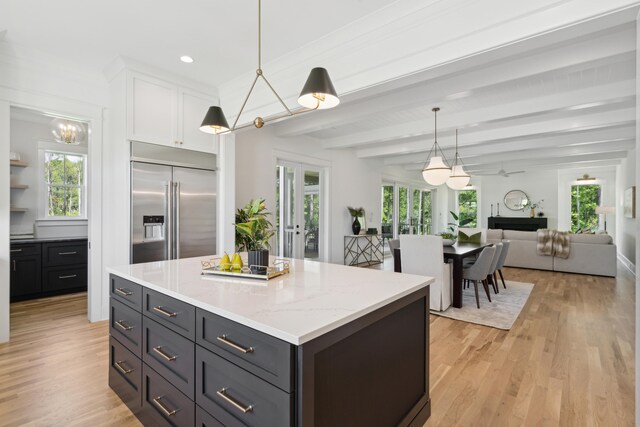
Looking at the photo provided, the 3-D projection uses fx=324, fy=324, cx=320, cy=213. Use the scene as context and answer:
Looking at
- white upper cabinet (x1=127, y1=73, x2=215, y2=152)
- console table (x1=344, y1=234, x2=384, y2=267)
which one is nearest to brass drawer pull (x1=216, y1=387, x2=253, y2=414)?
white upper cabinet (x1=127, y1=73, x2=215, y2=152)

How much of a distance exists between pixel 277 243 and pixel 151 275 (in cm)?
380

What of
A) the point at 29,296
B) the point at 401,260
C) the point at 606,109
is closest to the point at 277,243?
the point at 401,260

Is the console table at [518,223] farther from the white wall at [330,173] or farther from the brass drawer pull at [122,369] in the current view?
the brass drawer pull at [122,369]

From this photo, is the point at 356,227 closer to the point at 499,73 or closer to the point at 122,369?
the point at 499,73

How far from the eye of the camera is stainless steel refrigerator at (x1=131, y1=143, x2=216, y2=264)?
11.5ft

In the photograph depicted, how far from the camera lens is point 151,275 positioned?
76.7 inches

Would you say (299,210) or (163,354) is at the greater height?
(299,210)

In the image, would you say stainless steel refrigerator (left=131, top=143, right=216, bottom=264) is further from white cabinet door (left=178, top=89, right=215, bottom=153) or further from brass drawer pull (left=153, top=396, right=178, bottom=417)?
brass drawer pull (left=153, top=396, right=178, bottom=417)

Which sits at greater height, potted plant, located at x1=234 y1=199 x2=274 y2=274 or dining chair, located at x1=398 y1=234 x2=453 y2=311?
potted plant, located at x1=234 y1=199 x2=274 y2=274

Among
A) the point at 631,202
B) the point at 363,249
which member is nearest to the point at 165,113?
the point at 363,249

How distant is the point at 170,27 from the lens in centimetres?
278

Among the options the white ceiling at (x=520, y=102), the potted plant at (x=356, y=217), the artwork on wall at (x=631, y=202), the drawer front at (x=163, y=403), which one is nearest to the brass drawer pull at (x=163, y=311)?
the drawer front at (x=163, y=403)

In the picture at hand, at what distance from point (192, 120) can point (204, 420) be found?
11.1ft

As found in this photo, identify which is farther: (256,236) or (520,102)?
(520,102)
